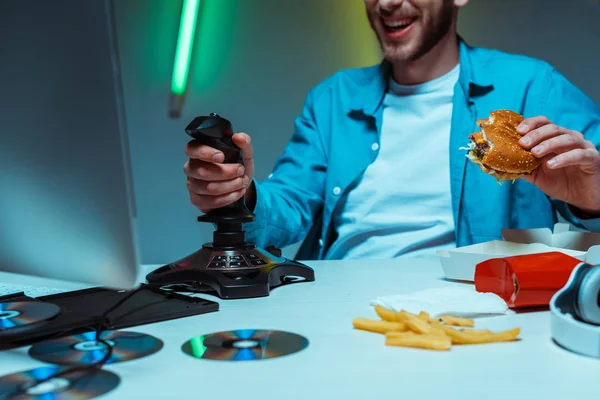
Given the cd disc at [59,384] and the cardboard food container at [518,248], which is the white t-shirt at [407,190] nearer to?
the cardboard food container at [518,248]

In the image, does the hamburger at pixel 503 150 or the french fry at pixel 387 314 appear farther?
the hamburger at pixel 503 150

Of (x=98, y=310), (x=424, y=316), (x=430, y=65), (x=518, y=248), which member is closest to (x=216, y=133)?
(x=98, y=310)

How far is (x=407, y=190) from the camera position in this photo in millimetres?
1669

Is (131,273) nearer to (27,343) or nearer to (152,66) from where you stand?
(27,343)

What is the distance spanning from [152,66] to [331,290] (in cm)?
204

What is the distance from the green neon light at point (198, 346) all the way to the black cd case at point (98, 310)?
0.10m

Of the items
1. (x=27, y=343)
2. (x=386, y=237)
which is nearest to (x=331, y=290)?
(x=27, y=343)

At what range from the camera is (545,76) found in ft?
5.68

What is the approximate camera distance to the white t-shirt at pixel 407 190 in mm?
1627

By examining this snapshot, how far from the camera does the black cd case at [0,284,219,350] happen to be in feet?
2.22

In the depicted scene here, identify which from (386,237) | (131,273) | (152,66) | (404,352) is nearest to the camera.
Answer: (131,273)

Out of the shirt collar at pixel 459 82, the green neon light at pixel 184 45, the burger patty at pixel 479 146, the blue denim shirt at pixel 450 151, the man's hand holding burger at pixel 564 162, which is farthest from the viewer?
the green neon light at pixel 184 45

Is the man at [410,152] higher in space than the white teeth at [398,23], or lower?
lower

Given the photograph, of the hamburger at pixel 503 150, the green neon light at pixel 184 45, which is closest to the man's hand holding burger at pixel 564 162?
the hamburger at pixel 503 150
